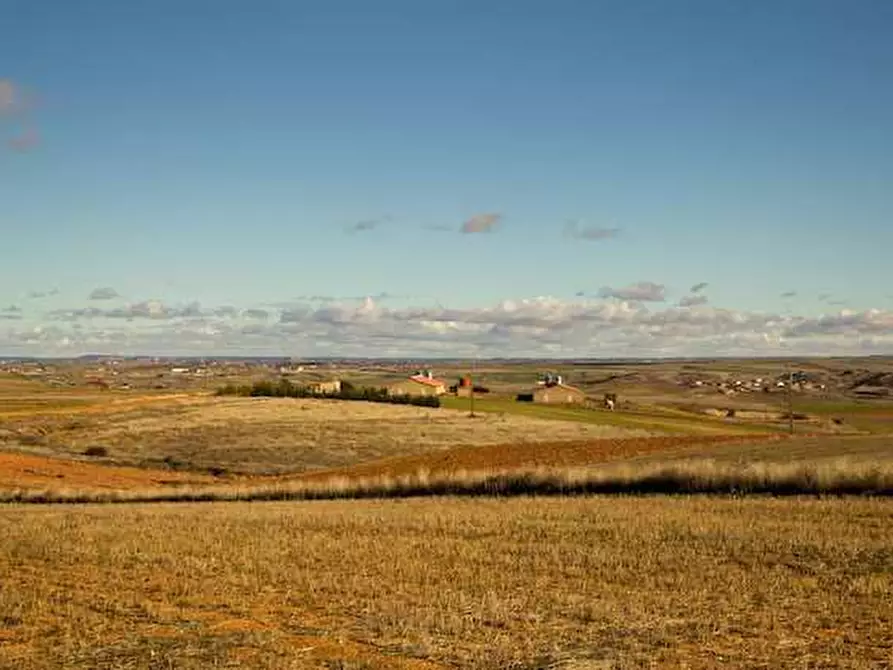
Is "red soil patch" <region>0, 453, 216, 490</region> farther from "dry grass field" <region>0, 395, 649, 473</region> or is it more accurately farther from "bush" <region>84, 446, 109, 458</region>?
"bush" <region>84, 446, 109, 458</region>

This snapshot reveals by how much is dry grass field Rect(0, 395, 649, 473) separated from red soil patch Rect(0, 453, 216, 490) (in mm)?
5176

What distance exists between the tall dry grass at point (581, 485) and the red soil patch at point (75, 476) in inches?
282

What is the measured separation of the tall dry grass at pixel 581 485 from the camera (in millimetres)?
32594

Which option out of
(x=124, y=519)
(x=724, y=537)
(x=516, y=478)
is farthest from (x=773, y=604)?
(x=516, y=478)

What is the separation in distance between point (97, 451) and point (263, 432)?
1444 cm

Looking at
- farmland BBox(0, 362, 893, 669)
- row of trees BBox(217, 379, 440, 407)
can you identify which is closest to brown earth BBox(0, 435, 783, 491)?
farmland BBox(0, 362, 893, 669)

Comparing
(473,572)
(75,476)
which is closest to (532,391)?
(75,476)

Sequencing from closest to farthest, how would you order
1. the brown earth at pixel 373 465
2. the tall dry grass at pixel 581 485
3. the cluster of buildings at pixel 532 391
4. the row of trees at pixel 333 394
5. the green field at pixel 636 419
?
the tall dry grass at pixel 581 485
the brown earth at pixel 373 465
the green field at pixel 636 419
the row of trees at pixel 333 394
the cluster of buildings at pixel 532 391

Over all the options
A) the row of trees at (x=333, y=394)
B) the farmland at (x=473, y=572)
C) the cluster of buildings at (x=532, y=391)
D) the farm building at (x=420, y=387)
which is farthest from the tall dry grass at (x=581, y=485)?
the farm building at (x=420, y=387)

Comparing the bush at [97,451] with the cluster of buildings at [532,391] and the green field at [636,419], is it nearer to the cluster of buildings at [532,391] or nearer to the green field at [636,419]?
the green field at [636,419]

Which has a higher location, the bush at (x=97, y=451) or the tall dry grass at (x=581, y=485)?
the tall dry grass at (x=581, y=485)

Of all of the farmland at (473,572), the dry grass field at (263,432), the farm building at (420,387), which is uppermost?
the farmland at (473,572)

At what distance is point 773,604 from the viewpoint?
54.0 ft

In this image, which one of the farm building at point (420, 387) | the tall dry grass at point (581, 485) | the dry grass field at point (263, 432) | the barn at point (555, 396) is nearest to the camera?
the tall dry grass at point (581, 485)
